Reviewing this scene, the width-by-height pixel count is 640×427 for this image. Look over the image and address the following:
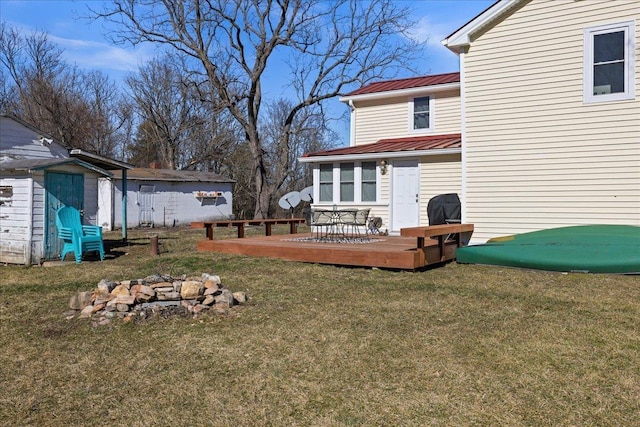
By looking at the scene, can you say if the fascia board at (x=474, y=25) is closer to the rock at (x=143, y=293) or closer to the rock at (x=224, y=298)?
the rock at (x=224, y=298)

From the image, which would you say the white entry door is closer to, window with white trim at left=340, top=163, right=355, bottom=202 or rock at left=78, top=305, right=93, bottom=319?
window with white trim at left=340, top=163, right=355, bottom=202

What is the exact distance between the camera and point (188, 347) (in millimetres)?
4191

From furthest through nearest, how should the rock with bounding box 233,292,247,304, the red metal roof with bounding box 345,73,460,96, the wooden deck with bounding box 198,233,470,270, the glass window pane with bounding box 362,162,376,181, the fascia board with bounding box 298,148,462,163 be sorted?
the red metal roof with bounding box 345,73,460,96 → the glass window pane with bounding box 362,162,376,181 → the fascia board with bounding box 298,148,462,163 → the wooden deck with bounding box 198,233,470,270 → the rock with bounding box 233,292,247,304

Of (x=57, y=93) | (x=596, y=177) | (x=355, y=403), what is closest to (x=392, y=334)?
(x=355, y=403)

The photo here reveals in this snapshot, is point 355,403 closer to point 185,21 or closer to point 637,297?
point 637,297

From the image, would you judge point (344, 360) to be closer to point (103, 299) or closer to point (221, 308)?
point (221, 308)

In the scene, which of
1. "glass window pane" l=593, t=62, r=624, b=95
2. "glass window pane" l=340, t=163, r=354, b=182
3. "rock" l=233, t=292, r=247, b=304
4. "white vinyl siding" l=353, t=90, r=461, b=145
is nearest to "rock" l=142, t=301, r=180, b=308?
"rock" l=233, t=292, r=247, b=304

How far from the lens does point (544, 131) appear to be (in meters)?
9.22

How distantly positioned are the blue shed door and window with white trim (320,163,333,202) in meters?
6.24

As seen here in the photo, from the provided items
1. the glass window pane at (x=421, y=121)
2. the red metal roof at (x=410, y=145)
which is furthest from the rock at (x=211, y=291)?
the glass window pane at (x=421, y=121)

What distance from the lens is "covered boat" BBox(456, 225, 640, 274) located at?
7.26 metres

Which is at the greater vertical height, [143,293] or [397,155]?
[397,155]

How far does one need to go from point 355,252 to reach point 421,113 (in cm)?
744

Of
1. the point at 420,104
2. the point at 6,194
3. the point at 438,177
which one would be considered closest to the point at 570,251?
the point at 438,177
